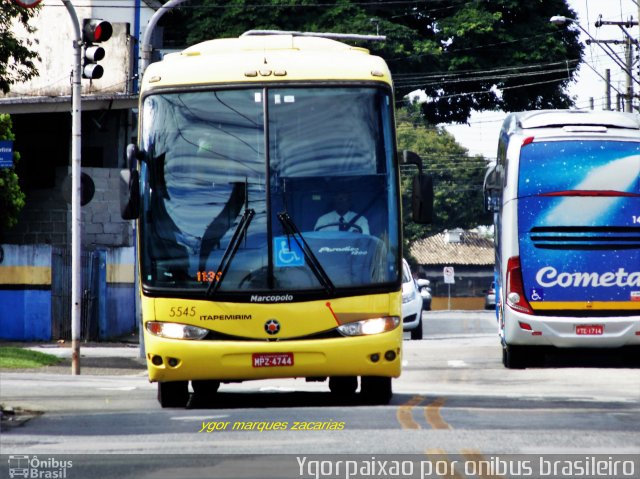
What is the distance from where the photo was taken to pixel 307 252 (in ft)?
45.5

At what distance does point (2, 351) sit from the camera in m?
28.5

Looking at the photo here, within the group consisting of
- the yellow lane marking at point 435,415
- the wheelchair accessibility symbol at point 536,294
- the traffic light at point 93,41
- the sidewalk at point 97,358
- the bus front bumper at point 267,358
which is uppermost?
the traffic light at point 93,41

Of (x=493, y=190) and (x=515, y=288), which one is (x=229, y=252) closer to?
(x=515, y=288)

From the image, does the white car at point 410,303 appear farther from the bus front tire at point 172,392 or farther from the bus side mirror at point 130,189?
the bus side mirror at point 130,189

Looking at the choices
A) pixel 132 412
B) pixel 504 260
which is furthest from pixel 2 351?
pixel 504 260

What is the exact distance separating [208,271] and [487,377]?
13.2 m

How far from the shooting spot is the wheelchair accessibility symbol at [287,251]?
45.5 ft

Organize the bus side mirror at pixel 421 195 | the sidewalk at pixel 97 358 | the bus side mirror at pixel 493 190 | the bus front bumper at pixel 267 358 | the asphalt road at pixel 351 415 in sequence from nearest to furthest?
the bus front bumper at pixel 267 358 < the bus side mirror at pixel 421 195 < the asphalt road at pixel 351 415 < the bus side mirror at pixel 493 190 < the sidewalk at pixel 97 358

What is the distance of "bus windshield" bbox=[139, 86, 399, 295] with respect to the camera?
13.9 m

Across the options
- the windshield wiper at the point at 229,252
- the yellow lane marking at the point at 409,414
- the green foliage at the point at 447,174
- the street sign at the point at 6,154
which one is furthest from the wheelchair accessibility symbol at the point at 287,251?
the green foliage at the point at 447,174

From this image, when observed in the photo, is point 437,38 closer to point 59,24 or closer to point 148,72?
point 59,24

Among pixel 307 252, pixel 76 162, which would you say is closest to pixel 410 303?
pixel 76 162

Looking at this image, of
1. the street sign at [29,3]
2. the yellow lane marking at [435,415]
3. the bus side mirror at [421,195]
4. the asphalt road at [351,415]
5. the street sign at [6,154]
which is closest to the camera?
the bus side mirror at [421,195]

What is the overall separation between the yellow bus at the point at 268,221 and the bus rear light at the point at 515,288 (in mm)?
7373
